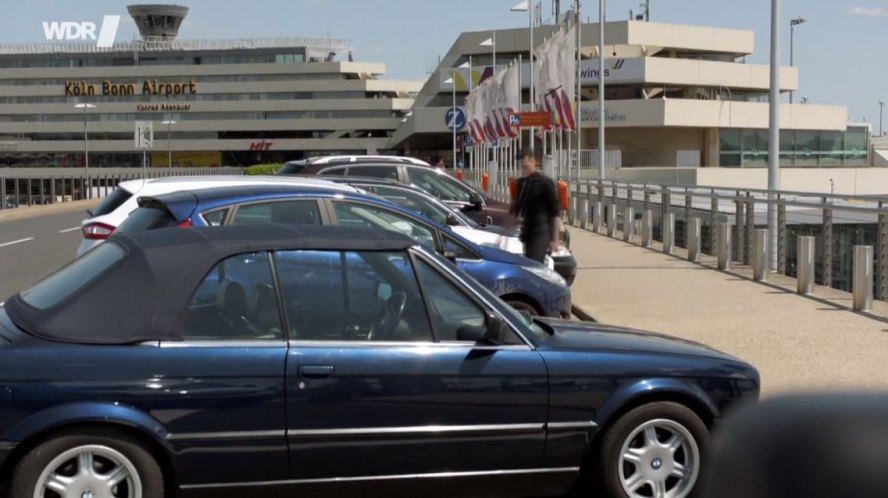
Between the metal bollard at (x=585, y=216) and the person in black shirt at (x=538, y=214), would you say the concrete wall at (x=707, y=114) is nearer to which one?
the metal bollard at (x=585, y=216)

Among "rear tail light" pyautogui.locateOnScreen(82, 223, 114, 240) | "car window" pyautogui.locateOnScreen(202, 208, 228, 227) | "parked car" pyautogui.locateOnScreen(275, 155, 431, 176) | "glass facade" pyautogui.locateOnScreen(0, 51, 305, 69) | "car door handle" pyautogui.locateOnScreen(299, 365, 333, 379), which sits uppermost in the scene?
"glass facade" pyautogui.locateOnScreen(0, 51, 305, 69)

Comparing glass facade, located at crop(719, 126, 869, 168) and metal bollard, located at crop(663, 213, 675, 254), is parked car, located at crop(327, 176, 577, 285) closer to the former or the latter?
metal bollard, located at crop(663, 213, 675, 254)

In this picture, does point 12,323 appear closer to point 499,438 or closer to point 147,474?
point 147,474

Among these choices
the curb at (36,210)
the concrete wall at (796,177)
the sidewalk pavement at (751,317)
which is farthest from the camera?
the concrete wall at (796,177)

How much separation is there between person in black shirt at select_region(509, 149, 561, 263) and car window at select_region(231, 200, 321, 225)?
353cm

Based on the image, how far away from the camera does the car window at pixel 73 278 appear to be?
538cm

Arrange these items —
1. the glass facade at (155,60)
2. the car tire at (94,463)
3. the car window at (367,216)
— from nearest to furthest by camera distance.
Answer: the car tire at (94,463) → the car window at (367,216) → the glass facade at (155,60)

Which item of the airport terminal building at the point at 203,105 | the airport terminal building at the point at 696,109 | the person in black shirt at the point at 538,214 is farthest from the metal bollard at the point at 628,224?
the airport terminal building at the point at 203,105

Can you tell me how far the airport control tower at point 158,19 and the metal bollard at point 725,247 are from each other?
111 meters

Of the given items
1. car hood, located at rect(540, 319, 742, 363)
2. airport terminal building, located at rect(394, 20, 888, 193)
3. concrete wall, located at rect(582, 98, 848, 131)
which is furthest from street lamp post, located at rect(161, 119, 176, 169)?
car hood, located at rect(540, 319, 742, 363)

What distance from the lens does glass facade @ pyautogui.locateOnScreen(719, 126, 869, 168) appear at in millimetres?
64375

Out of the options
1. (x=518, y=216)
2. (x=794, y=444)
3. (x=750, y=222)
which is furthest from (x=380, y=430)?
(x=750, y=222)

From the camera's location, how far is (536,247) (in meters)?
12.4

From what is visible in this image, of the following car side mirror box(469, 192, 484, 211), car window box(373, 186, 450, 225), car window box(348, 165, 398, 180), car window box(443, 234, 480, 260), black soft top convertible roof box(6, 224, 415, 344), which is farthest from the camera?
car window box(348, 165, 398, 180)
